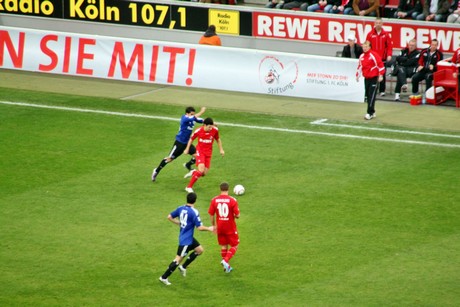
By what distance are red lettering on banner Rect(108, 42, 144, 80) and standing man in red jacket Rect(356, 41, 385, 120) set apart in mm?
7771

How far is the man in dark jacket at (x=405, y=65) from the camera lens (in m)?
30.1

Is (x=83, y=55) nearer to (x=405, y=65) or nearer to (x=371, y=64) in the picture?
(x=371, y=64)

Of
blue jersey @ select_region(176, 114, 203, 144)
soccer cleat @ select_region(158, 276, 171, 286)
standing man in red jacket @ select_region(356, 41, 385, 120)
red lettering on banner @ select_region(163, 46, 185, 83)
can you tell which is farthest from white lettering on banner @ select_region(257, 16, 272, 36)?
soccer cleat @ select_region(158, 276, 171, 286)

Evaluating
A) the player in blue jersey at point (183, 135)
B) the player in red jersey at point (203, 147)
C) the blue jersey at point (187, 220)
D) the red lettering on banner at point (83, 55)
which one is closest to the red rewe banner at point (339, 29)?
the red lettering on banner at point (83, 55)

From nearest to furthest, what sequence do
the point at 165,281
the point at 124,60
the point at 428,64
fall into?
the point at 165,281 < the point at 428,64 < the point at 124,60

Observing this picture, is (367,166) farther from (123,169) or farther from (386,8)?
(386,8)

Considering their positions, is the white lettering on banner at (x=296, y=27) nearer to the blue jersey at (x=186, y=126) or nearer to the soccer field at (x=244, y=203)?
the soccer field at (x=244, y=203)

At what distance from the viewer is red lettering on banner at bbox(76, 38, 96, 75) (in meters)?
31.9

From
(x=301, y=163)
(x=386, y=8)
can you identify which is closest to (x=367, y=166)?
(x=301, y=163)

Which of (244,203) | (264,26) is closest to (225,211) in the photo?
(244,203)

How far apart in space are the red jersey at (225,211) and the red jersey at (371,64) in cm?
1102

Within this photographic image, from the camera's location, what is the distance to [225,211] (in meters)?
17.2

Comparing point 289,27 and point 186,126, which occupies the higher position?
point 289,27

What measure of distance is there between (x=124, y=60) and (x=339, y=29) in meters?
7.91
